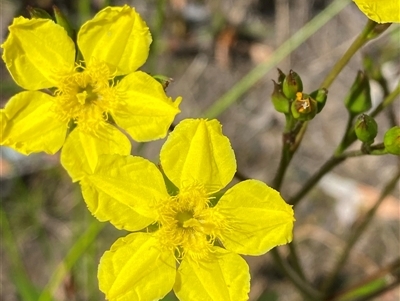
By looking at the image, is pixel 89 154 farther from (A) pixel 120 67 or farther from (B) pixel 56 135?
(A) pixel 120 67

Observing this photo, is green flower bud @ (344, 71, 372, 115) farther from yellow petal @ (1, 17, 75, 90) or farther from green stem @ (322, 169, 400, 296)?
yellow petal @ (1, 17, 75, 90)

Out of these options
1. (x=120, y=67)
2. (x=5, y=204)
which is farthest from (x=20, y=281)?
(x=120, y=67)

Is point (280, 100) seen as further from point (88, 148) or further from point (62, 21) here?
point (62, 21)

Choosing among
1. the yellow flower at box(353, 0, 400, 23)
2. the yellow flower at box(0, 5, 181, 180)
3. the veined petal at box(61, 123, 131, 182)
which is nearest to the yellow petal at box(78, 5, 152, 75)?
the yellow flower at box(0, 5, 181, 180)

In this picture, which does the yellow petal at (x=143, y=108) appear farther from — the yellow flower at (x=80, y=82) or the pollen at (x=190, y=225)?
the pollen at (x=190, y=225)

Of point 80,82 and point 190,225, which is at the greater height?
point 80,82

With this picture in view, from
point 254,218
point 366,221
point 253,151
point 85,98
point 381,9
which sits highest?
point 381,9

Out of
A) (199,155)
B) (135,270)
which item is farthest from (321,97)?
(135,270)
